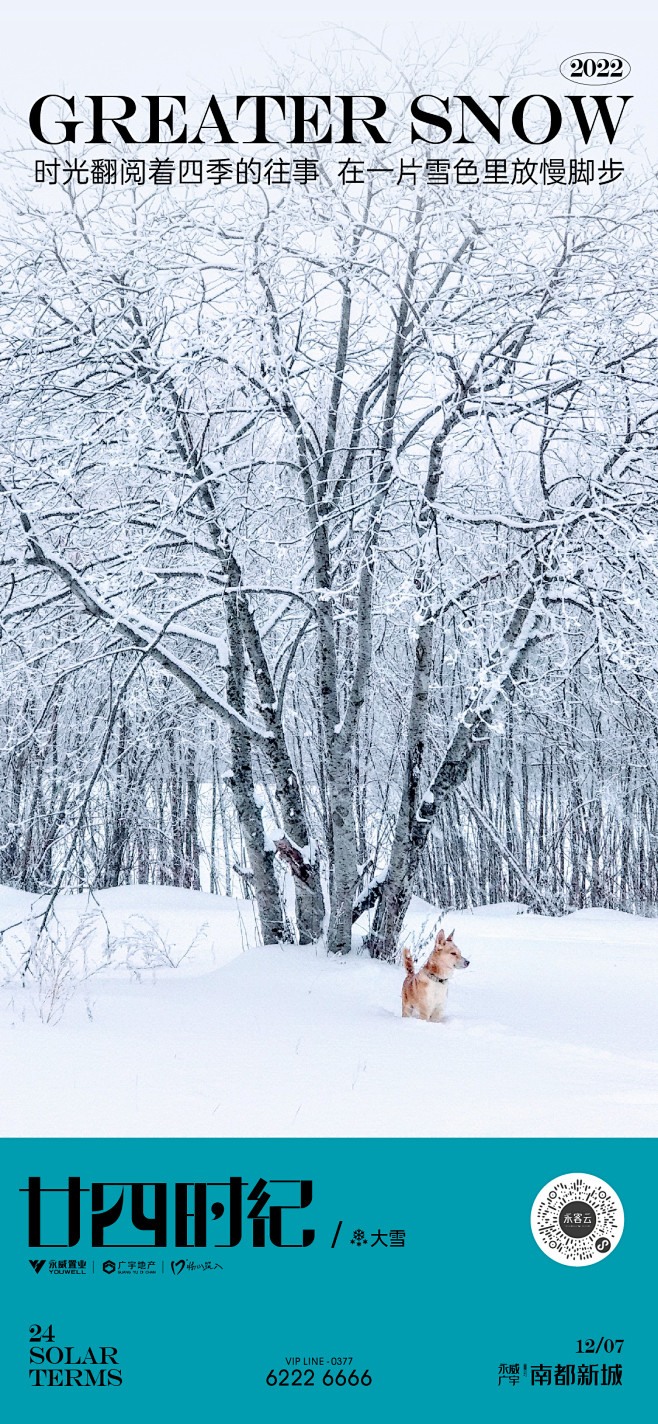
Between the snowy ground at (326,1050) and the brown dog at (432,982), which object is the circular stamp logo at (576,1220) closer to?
the snowy ground at (326,1050)

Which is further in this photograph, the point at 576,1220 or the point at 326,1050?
the point at 326,1050

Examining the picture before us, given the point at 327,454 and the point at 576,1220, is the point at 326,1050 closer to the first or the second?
the point at 576,1220

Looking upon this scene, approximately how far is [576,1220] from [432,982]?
2869 millimetres

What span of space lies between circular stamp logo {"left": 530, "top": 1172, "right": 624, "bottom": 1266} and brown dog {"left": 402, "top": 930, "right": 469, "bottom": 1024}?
106 inches

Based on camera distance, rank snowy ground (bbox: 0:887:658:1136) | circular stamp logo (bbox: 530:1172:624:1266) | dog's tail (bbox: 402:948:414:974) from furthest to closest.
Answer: dog's tail (bbox: 402:948:414:974) < snowy ground (bbox: 0:887:658:1136) < circular stamp logo (bbox: 530:1172:624:1266)

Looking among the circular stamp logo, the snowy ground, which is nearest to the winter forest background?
the snowy ground

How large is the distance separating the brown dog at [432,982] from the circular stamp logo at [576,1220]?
106 inches

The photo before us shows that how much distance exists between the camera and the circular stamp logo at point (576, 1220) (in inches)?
106

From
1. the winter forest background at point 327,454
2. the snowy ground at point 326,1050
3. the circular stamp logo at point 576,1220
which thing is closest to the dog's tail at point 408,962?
the snowy ground at point 326,1050

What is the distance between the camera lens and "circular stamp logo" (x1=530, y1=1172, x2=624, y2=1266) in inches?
106

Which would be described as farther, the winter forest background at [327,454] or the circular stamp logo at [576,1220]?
the winter forest background at [327,454]

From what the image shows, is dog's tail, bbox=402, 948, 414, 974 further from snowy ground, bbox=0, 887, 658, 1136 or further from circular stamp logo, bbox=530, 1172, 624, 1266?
circular stamp logo, bbox=530, 1172, 624, 1266

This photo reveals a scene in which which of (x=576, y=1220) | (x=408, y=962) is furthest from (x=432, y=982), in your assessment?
(x=576, y=1220)

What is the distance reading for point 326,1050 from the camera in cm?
476
